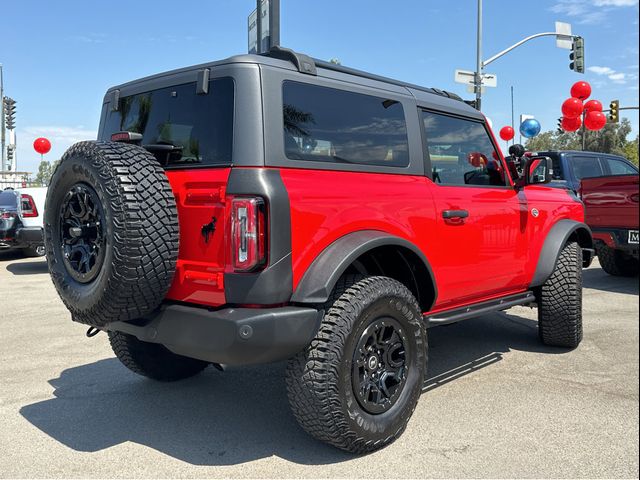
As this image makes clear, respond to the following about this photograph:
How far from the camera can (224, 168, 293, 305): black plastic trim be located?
2615mm

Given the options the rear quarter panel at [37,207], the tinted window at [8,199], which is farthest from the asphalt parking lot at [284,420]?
the tinted window at [8,199]

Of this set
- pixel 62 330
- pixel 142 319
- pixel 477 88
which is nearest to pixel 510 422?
pixel 142 319

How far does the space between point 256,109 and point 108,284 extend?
3.64 feet

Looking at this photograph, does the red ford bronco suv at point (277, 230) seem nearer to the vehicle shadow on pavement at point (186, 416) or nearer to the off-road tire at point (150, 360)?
the vehicle shadow on pavement at point (186, 416)

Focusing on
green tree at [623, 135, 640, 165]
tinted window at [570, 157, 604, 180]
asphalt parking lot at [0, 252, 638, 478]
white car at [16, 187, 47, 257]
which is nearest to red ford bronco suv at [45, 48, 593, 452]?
asphalt parking lot at [0, 252, 638, 478]

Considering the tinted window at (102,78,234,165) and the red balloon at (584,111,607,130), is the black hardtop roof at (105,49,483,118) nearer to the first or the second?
the tinted window at (102,78,234,165)

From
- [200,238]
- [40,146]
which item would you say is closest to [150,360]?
[200,238]

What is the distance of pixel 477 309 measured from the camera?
4004mm

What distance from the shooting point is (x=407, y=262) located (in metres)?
3.44

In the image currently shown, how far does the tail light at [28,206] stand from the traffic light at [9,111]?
Answer: 18.9 m

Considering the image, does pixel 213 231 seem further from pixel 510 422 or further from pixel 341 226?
pixel 510 422

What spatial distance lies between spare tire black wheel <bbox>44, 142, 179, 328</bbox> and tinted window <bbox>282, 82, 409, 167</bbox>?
2.35ft

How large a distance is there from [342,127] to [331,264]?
860 mm

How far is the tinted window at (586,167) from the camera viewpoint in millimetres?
9297
